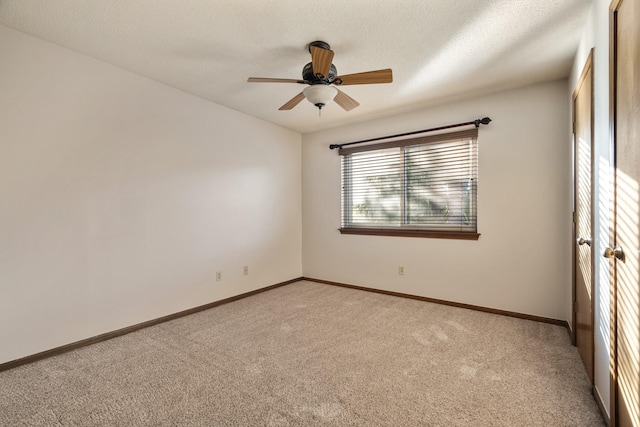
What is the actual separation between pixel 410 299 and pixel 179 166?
10.2 ft

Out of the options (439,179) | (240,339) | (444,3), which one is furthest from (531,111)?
(240,339)

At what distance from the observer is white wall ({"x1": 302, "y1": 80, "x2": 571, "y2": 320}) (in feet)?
9.91

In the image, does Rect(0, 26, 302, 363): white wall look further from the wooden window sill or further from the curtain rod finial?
the curtain rod finial

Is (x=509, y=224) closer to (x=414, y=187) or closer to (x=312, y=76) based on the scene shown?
(x=414, y=187)

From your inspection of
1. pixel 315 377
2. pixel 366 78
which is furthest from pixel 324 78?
pixel 315 377

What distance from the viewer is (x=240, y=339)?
2.67 m

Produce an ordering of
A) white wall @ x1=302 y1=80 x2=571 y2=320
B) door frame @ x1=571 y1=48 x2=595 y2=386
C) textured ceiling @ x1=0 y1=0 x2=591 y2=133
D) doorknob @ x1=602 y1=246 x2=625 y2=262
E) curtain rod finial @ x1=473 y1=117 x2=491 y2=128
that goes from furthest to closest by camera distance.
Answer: curtain rod finial @ x1=473 y1=117 x2=491 y2=128 < white wall @ x1=302 y1=80 x2=571 y2=320 < textured ceiling @ x1=0 y1=0 x2=591 y2=133 < door frame @ x1=571 y1=48 x2=595 y2=386 < doorknob @ x1=602 y1=246 x2=625 y2=262

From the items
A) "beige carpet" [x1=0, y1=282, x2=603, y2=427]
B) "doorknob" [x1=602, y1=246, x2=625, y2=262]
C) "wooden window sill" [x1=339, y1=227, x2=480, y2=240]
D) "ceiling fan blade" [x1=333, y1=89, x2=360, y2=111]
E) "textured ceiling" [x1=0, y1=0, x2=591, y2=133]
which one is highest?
"textured ceiling" [x1=0, y1=0, x2=591, y2=133]

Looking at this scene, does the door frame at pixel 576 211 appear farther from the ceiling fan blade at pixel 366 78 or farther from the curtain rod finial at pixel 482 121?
the ceiling fan blade at pixel 366 78

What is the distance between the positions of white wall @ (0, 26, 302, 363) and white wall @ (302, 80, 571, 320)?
83.2 inches

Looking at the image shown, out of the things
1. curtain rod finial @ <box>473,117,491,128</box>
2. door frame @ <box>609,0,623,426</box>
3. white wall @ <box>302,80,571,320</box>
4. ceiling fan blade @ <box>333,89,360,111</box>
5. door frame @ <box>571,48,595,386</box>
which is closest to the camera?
door frame @ <box>609,0,623,426</box>

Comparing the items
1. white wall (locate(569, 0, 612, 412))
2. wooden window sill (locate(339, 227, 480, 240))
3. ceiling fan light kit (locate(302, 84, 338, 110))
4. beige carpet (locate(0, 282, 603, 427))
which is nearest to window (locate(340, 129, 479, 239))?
wooden window sill (locate(339, 227, 480, 240))

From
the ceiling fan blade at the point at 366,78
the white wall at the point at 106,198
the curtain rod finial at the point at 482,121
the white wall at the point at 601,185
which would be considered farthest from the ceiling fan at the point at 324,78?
the curtain rod finial at the point at 482,121

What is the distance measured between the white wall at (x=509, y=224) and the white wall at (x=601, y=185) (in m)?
1.25
